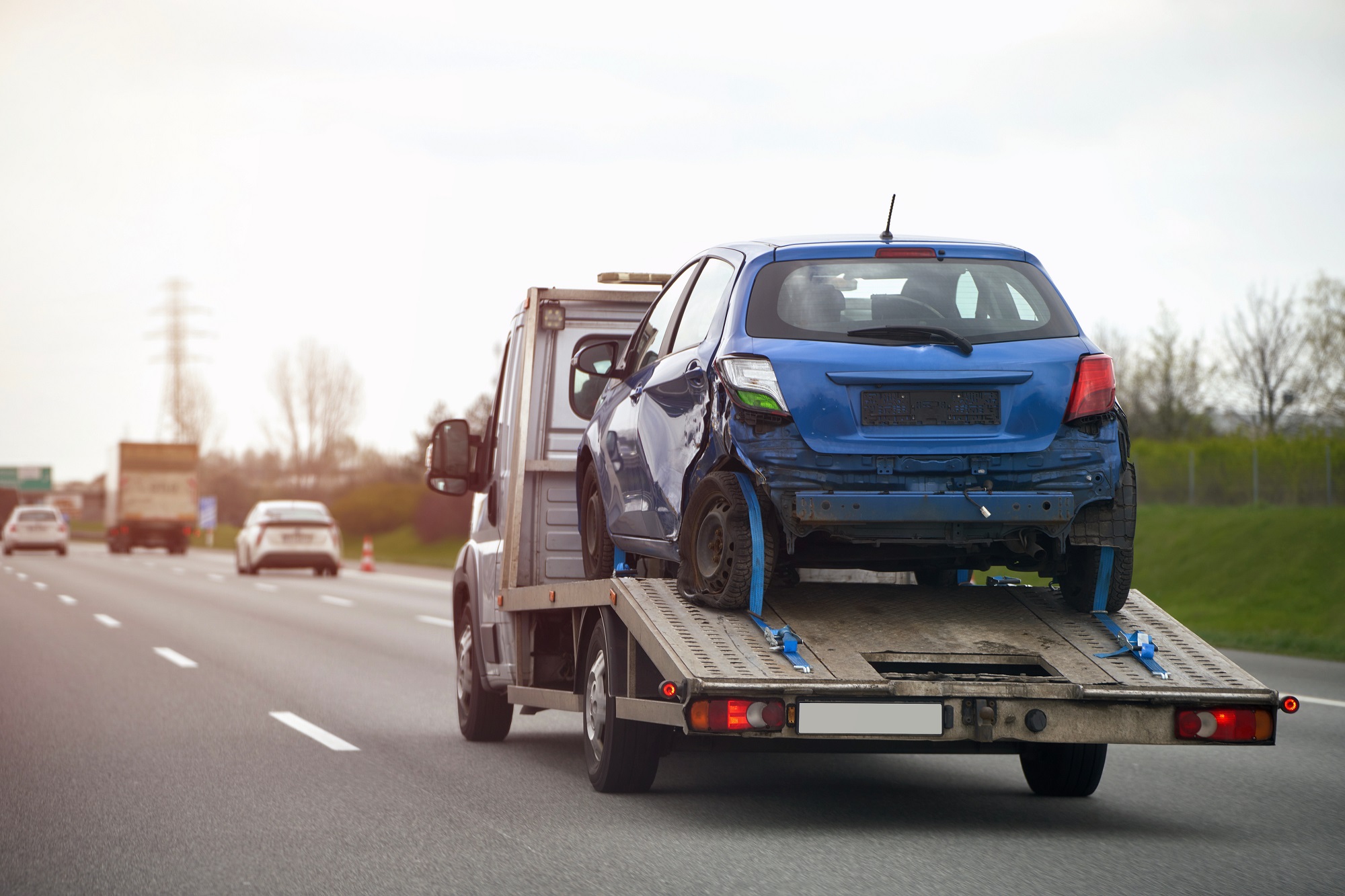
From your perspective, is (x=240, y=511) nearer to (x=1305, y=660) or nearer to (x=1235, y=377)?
(x=1235, y=377)

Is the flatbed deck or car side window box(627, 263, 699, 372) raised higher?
car side window box(627, 263, 699, 372)

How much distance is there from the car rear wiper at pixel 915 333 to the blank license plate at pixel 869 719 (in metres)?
1.39

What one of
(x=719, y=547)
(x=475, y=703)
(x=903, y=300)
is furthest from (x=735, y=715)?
(x=475, y=703)

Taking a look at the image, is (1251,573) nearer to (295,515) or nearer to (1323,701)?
(1323,701)

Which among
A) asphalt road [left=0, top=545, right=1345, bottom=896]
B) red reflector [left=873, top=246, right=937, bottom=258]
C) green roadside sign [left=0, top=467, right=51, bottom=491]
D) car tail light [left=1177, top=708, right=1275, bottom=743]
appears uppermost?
green roadside sign [left=0, top=467, right=51, bottom=491]

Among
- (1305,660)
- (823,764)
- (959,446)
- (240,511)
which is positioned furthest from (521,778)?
(240,511)

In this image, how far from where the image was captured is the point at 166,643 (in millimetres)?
16797

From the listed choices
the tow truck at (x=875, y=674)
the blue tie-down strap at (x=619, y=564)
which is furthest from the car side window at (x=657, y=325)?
the blue tie-down strap at (x=619, y=564)

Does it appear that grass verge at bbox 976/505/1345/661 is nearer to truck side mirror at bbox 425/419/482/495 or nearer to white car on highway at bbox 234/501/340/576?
truck side mirror at bbox 425/419/482/495

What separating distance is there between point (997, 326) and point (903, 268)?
0.47 meters

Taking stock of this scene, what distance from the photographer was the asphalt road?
5.46 meters

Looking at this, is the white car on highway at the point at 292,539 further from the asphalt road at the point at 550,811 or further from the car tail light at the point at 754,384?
the car tail light at the point at 754,384

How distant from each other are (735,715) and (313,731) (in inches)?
191

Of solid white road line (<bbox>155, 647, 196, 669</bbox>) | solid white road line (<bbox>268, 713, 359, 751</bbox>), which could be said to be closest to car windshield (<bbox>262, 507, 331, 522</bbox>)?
solid white road line (<bbox>155, 647, 196, 669</bbox>)
